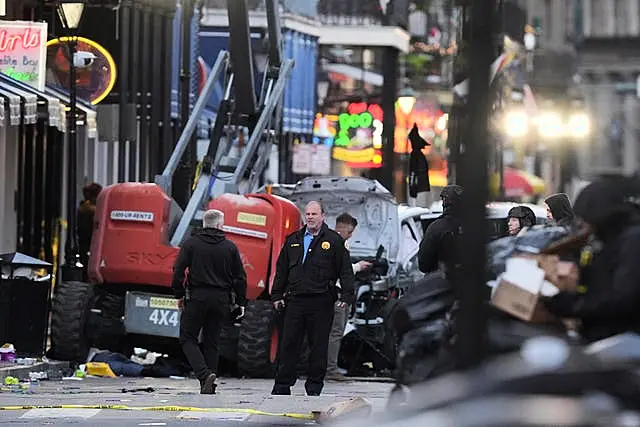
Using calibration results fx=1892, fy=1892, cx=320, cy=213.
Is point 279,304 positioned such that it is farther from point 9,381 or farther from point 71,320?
point 71,320

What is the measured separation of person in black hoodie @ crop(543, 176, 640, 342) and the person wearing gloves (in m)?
9.35

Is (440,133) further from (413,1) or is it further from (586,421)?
(586,421)

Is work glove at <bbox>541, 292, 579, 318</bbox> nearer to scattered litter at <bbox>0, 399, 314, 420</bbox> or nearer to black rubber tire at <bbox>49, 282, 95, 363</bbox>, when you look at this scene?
scattered litter at <bbox>0, 399, 314, 420</bbox>

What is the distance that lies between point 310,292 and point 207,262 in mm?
1170

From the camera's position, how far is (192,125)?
74.9 feet

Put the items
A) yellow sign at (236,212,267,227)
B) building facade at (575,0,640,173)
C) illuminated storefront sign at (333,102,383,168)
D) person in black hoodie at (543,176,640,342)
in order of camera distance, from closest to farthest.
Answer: person in black hoodie at (543,176,640,342) < yellow sign at (236,212,267,227) < illuminated storefront sign at (333,102,383,168) < building facade at (575,0,640,173)

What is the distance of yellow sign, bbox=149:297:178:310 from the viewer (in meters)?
20.4

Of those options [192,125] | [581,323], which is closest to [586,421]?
[581,323]

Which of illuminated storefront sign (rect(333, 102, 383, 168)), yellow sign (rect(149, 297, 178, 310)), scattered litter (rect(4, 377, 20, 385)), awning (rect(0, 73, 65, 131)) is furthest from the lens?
illuminated storefront sign (rect(333, 102, 383, 168))

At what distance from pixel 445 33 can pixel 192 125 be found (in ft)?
138

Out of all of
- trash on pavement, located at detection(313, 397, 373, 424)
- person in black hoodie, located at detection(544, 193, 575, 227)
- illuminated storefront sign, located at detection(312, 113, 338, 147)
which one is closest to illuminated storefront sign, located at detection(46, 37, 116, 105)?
person in black hoodie, located at detection(544, 193, 575, 227)

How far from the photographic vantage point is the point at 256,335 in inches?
787

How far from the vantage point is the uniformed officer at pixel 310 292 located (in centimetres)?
1712

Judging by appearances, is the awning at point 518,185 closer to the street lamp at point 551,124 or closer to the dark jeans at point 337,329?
the street lamp at point 551,124
